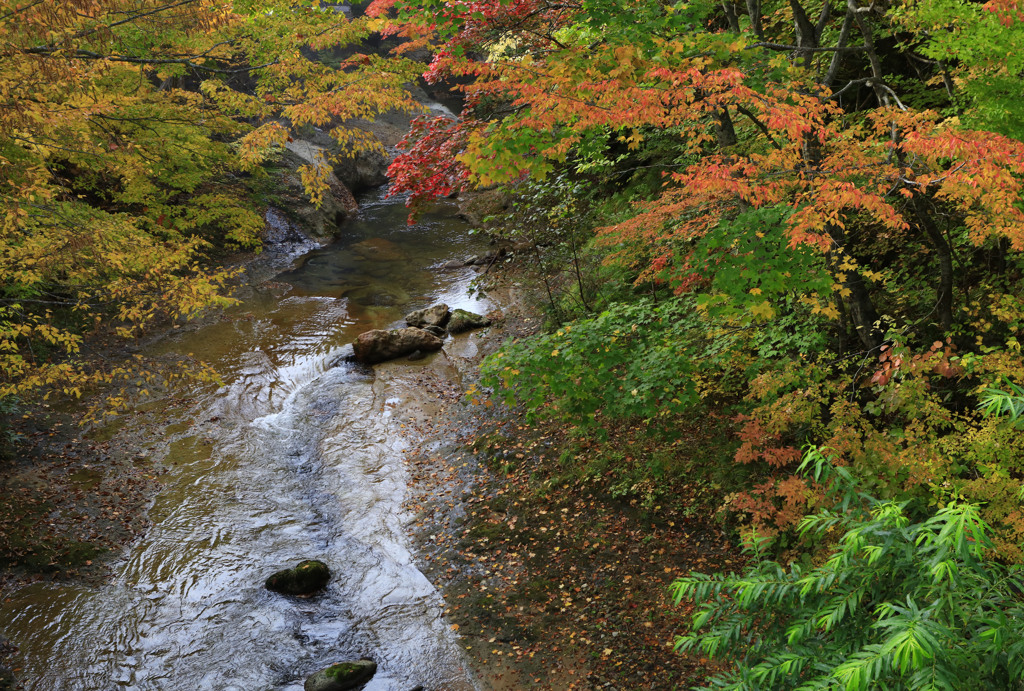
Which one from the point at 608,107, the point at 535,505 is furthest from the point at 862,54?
the point at 535,505

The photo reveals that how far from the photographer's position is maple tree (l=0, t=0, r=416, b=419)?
239 inches

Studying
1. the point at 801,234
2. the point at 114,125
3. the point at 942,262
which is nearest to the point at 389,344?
the point at 114,125

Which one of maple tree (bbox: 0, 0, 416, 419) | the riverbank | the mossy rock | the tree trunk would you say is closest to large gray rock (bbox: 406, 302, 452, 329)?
maple tree (bbox: 0, 0, 416, 419)

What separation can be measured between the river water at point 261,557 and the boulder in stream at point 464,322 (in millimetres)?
1082

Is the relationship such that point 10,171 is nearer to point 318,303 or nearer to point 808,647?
point 808,647

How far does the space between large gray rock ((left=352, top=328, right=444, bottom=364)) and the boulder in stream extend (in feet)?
2.51

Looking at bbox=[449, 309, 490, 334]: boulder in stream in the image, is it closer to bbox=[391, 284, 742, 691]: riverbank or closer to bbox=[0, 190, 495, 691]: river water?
bbox=[0, 190, 495, 691]: river water

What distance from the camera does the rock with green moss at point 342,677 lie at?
575cm

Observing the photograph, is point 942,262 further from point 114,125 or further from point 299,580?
point 114,125

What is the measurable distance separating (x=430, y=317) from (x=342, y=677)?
9.50 meters

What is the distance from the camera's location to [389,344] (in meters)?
13.2

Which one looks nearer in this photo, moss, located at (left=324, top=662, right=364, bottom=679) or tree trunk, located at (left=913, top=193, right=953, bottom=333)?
tree trunk, located at (left=913, top=193, right=953, bottom=333)

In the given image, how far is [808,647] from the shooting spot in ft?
8.46

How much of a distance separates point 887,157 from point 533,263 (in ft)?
23.9
